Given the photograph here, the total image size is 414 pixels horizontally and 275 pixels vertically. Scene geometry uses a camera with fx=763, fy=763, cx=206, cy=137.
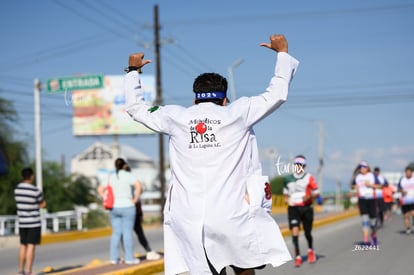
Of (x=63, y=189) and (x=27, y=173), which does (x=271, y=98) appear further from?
(x=63, y=189)

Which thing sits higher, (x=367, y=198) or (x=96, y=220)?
(x=367, y=198)

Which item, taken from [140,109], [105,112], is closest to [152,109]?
[140,109]

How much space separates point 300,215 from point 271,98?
928cm

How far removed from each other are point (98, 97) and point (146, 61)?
53700mm

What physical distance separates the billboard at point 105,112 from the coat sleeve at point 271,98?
51945 mm

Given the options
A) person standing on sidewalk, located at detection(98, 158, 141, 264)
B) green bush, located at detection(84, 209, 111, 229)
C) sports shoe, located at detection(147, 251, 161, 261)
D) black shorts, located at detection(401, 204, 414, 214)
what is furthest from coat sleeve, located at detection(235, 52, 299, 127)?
green bush, located at detection(84, 209, 111, 229)

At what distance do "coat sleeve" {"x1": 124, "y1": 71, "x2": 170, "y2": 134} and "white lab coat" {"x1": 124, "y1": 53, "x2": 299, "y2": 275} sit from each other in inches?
5.2

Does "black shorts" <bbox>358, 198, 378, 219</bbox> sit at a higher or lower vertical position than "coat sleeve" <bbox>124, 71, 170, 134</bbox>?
lower

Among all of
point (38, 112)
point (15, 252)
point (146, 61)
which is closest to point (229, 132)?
point (146, 61)

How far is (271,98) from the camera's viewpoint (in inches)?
160

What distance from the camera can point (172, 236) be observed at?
4.14m

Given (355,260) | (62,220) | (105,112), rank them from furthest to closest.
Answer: (105,112), (62,220), (355,260)

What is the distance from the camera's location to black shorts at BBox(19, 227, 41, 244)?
11312 mm

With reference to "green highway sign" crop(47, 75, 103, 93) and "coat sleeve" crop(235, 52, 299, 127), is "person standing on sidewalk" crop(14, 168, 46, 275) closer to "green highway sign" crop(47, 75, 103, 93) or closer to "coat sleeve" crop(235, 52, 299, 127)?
"coat sleeve" crop(235, 52, 299, 127)
